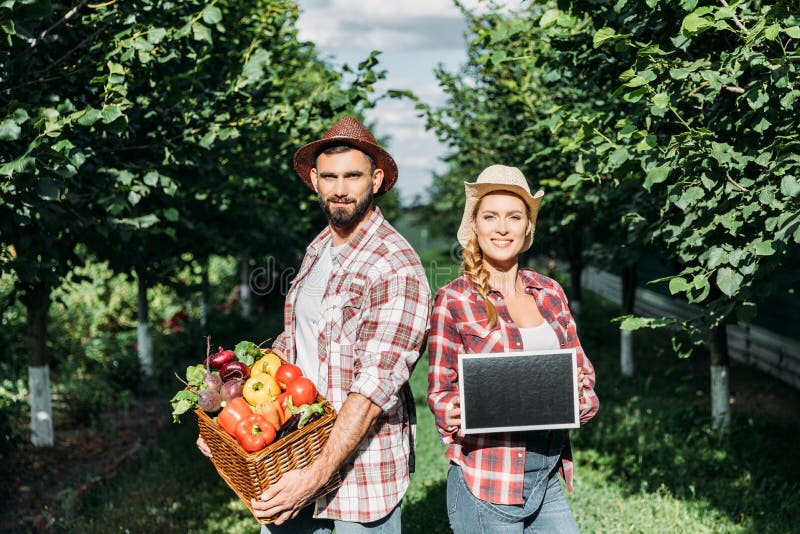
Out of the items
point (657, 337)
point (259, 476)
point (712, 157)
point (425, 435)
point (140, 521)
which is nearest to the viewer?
point (259, 476)

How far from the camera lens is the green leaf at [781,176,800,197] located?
11.2 ft

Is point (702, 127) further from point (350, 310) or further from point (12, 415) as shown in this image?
point (12, 415)

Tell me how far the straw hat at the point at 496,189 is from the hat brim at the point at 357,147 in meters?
0.34

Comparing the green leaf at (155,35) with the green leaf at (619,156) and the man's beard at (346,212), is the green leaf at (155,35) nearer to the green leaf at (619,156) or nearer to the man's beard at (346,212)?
the man's beard at (346,212)

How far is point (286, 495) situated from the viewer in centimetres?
255

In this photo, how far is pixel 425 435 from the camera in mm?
8141

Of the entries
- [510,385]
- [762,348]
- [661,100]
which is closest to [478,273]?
[510,385]

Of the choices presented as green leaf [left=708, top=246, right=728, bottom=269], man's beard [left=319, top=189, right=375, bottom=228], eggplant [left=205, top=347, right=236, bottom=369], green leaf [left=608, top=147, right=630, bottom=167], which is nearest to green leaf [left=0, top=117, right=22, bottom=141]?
eggplant [left=205, top=347, right=236, bottom=369]

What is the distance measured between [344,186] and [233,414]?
36.7 inches

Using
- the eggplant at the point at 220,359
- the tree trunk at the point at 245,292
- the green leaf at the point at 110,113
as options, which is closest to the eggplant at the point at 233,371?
the eggplant at the point at 220,359

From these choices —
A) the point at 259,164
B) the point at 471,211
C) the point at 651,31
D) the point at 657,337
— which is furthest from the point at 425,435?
the point at 657,337

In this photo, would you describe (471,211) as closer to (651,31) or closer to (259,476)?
(259,476)

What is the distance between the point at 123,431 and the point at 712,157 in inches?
277

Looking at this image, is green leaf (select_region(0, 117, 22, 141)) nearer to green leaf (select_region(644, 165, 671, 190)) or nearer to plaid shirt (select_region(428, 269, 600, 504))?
plaid shirt (select_region(428, 269, 600, 504))
